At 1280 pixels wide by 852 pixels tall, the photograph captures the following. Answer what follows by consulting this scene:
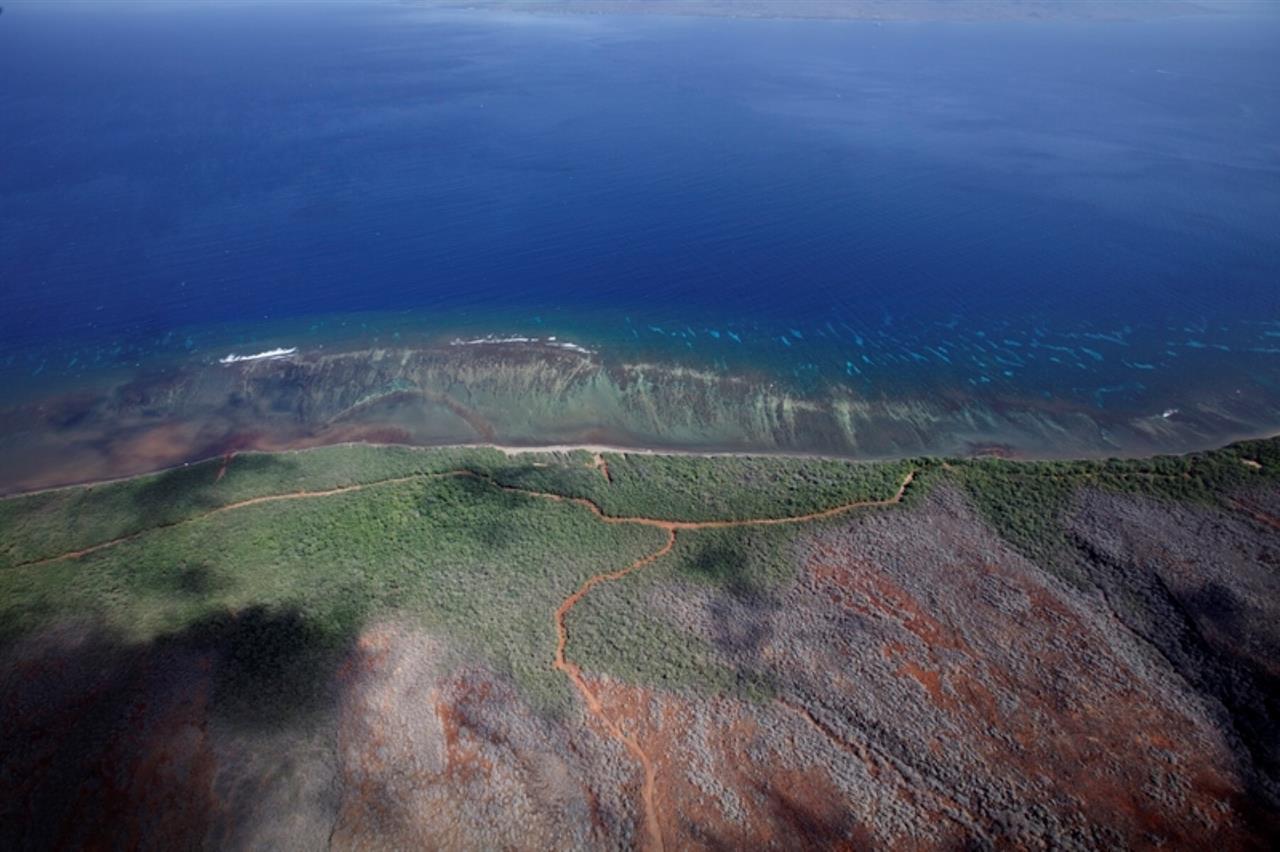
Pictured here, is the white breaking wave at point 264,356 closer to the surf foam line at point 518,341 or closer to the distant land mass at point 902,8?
the surf foam line at point 518,341

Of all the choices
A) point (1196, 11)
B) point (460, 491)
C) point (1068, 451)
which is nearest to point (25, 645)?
point (460, 491)

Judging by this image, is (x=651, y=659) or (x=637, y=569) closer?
(x=651, y=659)

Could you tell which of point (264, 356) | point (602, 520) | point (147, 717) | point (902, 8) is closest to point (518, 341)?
point (264, 356)

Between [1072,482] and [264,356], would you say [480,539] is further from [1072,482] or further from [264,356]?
[1072,482]

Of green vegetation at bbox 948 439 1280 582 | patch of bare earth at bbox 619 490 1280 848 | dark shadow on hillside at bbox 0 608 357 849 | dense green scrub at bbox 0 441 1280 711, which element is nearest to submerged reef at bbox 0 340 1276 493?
green vegetation at bbox 948 439 1280 582

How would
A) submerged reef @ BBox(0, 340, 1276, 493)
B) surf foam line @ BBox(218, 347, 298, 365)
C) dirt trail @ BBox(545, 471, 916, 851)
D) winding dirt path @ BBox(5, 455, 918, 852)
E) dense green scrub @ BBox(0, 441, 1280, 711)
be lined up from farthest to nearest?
surf foam line @ BBox(218, 347, 298, 365), submerged reef @ BBox(0, 340, 1276, 493), dense green scrub @ BBox(0, 441, 1280, 711), winding dirt path @ BBox(5, 455, 918, 852), dirt trail @ BBox(545, 471, 916, 851)

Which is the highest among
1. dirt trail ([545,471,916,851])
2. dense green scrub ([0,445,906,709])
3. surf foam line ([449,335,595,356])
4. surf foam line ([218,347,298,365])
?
dirt trail ([545,471,916,851])

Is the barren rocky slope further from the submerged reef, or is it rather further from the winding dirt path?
the submerged reef
